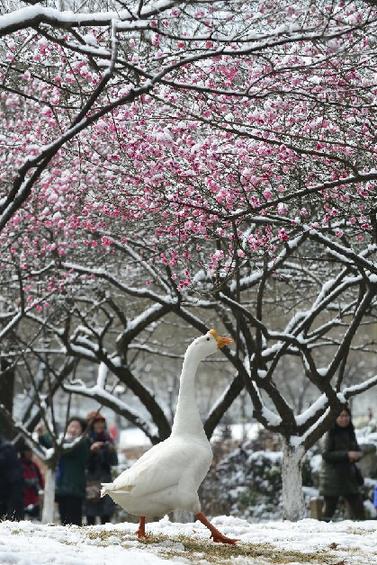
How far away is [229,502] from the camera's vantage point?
59.8ft

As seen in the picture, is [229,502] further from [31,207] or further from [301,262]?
[31,207]

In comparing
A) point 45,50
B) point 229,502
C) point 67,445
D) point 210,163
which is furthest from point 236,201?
point 229,502

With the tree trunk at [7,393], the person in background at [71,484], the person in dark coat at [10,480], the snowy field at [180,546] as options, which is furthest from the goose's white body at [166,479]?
the tree trunk at [7,393]

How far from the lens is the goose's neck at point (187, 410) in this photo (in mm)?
7207

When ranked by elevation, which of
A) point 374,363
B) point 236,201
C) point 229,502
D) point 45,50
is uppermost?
point 374,363

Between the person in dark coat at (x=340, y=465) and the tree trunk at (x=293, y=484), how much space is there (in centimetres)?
123

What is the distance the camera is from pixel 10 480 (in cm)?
1130

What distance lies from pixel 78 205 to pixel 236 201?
2.94 metres

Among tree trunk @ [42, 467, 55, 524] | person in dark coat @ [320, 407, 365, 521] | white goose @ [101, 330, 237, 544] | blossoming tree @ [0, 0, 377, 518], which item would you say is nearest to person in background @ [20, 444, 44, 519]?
tree trunk @ [42, 467, 55, 524]

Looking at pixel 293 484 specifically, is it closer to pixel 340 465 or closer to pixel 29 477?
pixel 340 465

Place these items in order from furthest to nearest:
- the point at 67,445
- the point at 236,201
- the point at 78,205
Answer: the point at 67,445 → the point at 78,205 → the point at 236,201

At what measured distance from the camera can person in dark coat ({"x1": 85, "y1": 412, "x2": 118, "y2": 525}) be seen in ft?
41.2

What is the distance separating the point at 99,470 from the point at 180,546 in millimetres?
6310

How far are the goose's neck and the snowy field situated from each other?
0.78m
